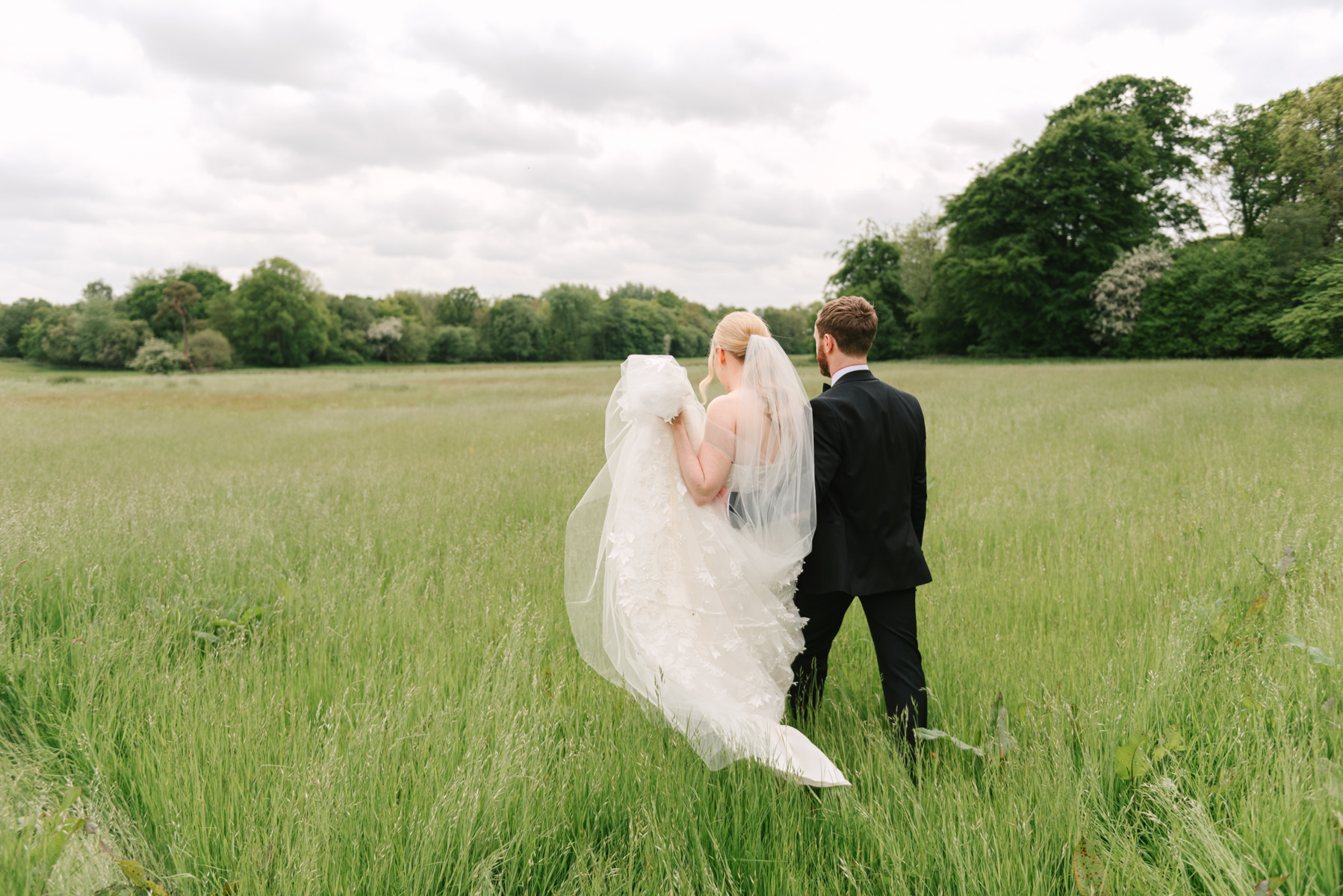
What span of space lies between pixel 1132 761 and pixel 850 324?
2171 mm

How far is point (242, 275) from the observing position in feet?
265

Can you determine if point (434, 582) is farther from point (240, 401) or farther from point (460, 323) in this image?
point (460, 323)

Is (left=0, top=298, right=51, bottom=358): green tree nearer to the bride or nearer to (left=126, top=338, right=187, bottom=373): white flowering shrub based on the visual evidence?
(left=126, top=338, right=187, bottom=373): white flowering shrub

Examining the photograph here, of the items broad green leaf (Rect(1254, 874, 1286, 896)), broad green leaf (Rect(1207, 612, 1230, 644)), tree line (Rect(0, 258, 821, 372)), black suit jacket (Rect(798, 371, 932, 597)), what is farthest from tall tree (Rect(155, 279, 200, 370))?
broad green leaf (Rect(1254, 874, 1286, 896))

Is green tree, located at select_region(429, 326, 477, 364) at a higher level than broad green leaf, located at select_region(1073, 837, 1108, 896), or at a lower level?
higher

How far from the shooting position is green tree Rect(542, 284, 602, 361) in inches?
3792

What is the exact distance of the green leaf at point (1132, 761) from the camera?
259cm

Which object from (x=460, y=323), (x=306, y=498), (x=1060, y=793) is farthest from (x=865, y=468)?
(x=460, y=323)

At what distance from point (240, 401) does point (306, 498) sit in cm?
2395

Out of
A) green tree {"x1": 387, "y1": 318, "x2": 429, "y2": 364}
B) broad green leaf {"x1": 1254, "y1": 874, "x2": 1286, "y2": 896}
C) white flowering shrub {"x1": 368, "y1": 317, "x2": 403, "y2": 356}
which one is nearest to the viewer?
broad green leaf {"x1": 1254, "y1": 874, "x2": 1286, "y2": 896}

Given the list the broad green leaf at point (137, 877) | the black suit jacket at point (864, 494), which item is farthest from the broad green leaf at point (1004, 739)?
the broad green leaf at point (137, 877)

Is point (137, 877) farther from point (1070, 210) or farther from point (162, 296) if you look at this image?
point (162, 296)

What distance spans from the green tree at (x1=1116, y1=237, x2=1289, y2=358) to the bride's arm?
1761 inches

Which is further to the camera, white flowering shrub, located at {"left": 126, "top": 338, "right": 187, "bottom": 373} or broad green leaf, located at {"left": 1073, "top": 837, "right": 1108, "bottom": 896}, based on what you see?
white flowering shrub, located at {"left": 126, "top": 338, "right": 187, "bottom": 373}
